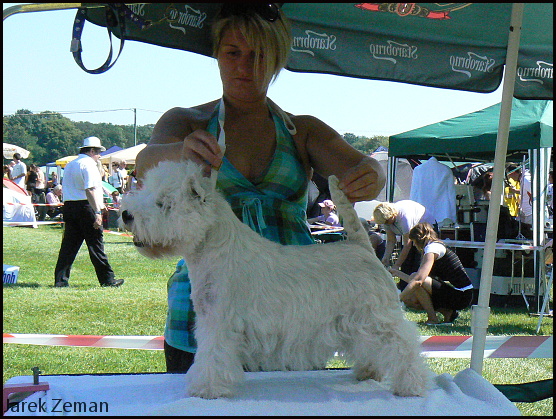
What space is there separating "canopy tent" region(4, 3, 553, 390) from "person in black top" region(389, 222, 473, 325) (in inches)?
176

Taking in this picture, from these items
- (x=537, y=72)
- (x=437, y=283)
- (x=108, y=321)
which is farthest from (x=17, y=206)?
(x=537, y=72)

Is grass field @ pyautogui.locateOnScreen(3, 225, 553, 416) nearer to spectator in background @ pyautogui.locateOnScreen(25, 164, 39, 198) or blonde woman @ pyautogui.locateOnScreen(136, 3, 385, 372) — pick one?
blonde woman @ pyautogui.locateOnScreen(136, 3, 385, 372)

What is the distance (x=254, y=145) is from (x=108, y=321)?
5.40m

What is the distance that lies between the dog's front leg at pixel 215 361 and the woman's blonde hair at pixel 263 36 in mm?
945

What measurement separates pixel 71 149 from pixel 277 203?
58007mm

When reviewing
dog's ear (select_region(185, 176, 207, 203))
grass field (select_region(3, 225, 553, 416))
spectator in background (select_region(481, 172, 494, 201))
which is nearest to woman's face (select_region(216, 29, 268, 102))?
dog's ear (select_region(185, 176, 207, 203))

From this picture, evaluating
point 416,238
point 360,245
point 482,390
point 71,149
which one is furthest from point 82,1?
point 71,149

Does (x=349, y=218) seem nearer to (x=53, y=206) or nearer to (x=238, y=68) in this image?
(x=238, y=68)

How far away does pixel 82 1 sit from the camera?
149cm

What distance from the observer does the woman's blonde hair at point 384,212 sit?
842 cm

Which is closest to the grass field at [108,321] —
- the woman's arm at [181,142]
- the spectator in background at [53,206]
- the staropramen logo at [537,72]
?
the staropramen logo at [537,72]

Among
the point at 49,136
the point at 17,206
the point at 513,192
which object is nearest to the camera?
the point at 513,192

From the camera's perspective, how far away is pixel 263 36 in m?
1.94

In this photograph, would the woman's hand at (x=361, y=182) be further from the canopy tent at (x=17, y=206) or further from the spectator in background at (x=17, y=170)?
the spectator in background at (x=17, y=170)
